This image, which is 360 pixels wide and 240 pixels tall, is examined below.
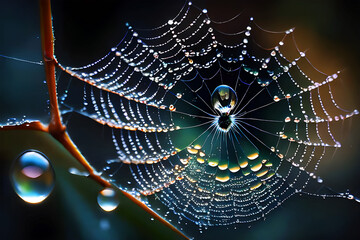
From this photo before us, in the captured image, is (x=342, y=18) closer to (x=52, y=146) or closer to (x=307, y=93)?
(x=307, y=93)

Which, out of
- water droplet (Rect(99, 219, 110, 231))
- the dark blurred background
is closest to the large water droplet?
the dark blurred background

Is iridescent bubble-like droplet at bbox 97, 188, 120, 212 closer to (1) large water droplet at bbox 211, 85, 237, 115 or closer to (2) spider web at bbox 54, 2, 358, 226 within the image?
(2) spider web at bbox 54, 2, 358, 226

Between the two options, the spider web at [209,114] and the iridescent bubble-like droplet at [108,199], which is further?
the spider web at [209,114]

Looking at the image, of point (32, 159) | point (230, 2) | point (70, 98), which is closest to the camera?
point (32, 159)

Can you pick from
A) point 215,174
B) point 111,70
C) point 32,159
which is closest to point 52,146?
point 32,159

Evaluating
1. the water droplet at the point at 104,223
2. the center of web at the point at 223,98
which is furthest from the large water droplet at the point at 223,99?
the water droplet at the point at 104,223

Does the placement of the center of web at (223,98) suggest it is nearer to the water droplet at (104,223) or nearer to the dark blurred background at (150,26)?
the dark blurred background at (150,26)

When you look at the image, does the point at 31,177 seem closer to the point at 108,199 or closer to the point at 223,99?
the point at 108,199
